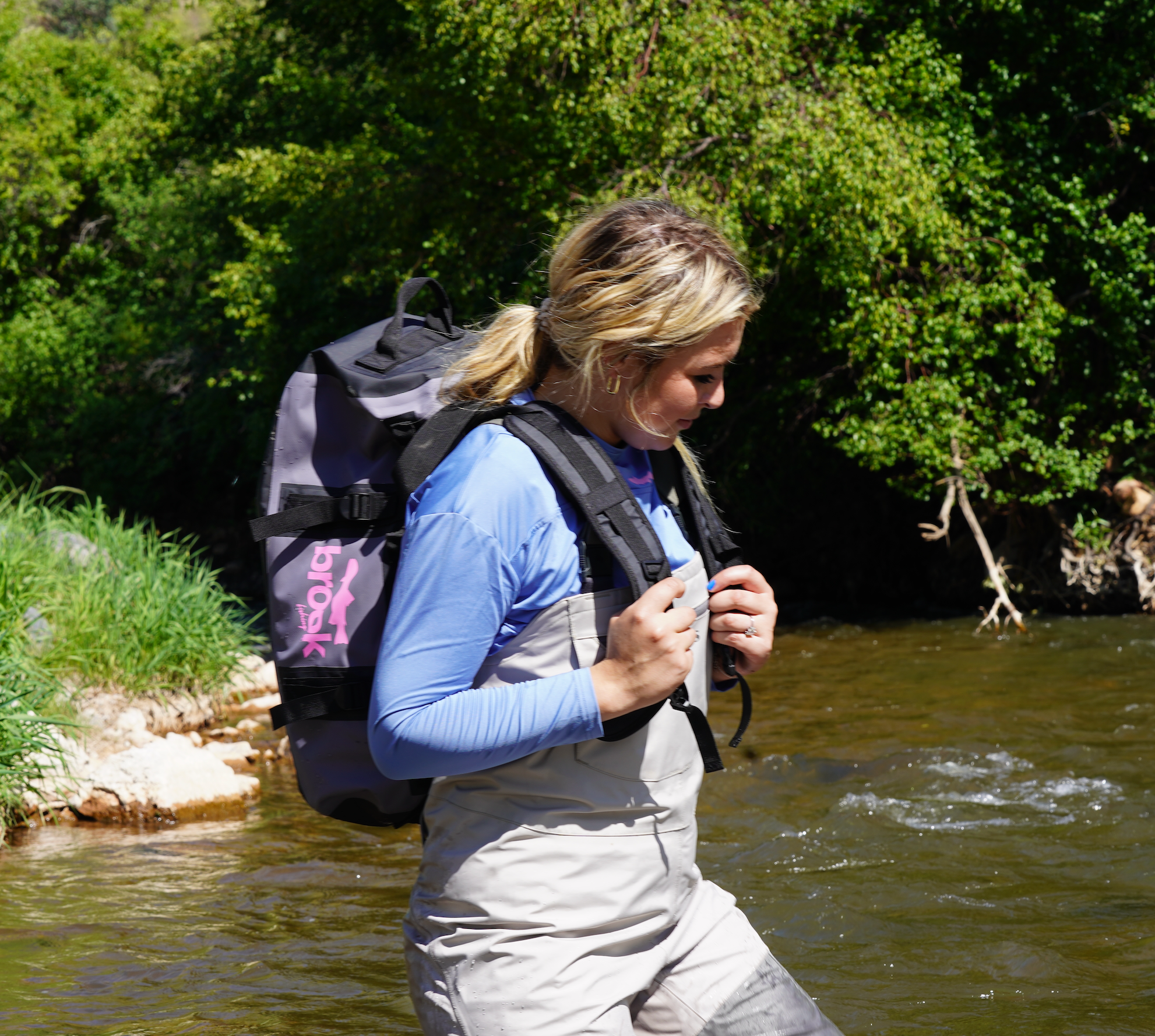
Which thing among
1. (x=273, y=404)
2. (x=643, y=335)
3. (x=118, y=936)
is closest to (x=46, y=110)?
(x=273, y=404)

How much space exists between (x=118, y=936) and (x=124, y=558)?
4.54m

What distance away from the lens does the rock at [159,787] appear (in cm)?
580

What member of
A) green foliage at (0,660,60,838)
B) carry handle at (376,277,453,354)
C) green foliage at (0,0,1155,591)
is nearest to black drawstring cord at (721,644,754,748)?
carry handle at (376,277,453,354)

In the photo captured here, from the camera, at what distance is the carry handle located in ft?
6.71

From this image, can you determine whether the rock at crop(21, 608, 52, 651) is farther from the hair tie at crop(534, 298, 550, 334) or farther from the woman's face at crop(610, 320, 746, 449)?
the woman's face at crop(610, 320, 746, 449)

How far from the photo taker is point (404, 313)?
2164 millimetres

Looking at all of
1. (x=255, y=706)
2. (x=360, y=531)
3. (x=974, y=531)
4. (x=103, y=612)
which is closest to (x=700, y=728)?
(x=360, y=531)

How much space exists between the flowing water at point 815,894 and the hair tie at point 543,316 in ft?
8.00

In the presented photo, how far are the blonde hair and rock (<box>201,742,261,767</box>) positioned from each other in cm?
556

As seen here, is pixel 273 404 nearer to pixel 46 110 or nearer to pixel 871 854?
pixel 46 110

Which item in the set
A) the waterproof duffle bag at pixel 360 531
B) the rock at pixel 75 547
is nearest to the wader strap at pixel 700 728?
the waterproof duffle bag at pixel 360 531

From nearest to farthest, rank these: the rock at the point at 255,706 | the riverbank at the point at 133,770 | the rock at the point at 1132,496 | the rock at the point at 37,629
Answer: the riverbank at the point at 133,770 < the rock at the point at 37,629 < the rock at the point at 255,706 < the rock at the point at 1132,496

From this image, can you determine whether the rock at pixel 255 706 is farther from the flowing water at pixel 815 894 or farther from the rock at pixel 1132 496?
the rock at pixel 1132 496

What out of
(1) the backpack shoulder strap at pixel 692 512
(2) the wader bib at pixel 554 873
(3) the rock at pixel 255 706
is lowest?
(3) the rock at pixel 255 706
